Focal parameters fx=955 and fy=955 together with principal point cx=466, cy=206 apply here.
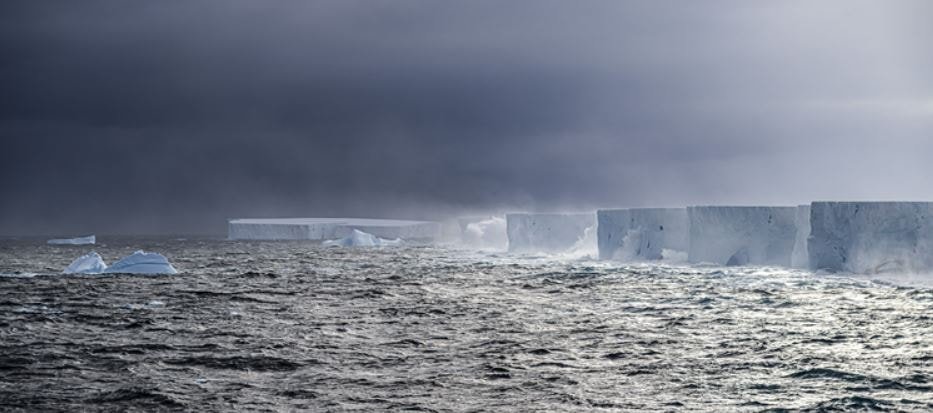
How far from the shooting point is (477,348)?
11.0 metres

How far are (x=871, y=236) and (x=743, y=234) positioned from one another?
19.4 ft

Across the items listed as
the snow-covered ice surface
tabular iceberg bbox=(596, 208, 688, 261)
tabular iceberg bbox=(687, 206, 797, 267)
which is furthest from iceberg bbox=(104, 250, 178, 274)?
the snow-covered ice surface

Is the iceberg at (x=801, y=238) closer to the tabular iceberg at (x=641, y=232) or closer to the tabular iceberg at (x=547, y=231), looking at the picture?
the tabular iceberg at (x=641, y=232)

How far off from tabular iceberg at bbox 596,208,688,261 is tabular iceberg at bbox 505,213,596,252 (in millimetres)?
7219

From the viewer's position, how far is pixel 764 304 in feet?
53.7

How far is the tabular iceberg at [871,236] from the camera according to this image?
2017 cm

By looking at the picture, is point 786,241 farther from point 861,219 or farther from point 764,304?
point 764,304

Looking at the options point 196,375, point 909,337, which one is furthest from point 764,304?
point 196,375

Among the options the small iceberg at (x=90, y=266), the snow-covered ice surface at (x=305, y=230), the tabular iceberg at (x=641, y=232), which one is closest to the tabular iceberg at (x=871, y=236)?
the tabular iceberg at (x=641, y=232)

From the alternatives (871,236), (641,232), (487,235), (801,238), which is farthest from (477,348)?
(487,235)

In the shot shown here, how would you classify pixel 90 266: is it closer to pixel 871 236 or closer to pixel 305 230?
pixel 871 236

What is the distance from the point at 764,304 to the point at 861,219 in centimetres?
604

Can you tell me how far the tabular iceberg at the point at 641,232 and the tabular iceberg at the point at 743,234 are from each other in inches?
81.5

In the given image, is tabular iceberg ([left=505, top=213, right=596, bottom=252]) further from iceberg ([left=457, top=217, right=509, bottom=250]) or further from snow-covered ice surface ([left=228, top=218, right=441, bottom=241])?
snow-covered ice surface ([left=228, top=218, right=441, bottom=241])
